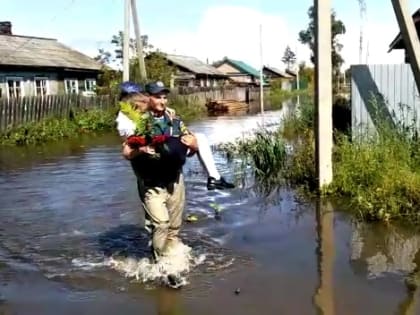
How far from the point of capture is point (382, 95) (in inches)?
384

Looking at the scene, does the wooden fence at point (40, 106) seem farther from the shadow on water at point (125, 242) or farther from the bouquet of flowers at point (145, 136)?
the bouquet of flowers at point (145, 136)

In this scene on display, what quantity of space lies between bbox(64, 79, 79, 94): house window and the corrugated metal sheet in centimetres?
2480

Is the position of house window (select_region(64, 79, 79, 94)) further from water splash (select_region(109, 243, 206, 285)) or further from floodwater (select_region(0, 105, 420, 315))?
water splash (select_region(109, 243, 206, 285))

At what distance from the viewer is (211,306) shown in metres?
4.79

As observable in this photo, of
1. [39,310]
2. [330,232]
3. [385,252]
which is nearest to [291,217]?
[330,232]

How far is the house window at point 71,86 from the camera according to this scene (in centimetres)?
3272

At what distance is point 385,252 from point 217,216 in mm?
2660

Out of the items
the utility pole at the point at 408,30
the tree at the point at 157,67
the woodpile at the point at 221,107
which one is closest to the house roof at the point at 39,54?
the tree at the point at 157,67

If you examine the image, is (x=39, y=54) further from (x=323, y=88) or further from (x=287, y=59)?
(x=287, y=59)

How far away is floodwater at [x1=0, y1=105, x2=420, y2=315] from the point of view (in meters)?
4.86

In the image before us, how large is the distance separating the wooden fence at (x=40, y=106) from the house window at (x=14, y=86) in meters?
3.80

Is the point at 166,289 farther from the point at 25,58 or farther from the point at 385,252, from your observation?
the point at 25,58

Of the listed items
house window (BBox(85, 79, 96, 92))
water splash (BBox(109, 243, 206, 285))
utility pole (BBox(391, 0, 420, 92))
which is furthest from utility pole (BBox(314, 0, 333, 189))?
house window (BBox(85, 79, 96, 92))

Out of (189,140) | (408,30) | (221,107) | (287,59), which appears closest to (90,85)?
(221,107)
